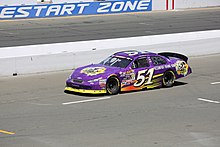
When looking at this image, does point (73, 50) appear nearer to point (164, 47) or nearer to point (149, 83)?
point (164, 47)

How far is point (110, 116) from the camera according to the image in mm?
16016

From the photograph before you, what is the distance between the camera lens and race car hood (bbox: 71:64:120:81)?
61.4 feet

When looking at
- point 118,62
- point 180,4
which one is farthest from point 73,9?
point 118,62

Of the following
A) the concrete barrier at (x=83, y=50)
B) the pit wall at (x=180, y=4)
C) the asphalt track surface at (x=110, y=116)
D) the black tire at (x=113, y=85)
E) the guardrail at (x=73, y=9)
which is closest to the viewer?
the asphalt track surface at (x=110, y=116)

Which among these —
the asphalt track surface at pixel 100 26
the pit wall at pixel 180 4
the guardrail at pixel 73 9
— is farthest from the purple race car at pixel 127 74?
the pit wall at pixel 180 4

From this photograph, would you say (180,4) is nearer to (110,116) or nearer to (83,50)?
(83,50)

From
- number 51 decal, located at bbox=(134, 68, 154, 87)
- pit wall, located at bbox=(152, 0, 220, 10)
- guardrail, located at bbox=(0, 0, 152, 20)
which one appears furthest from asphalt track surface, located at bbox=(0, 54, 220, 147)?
pit wall, located at bbox=(152, 0, 220, 10)

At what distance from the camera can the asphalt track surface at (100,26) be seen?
3500cm

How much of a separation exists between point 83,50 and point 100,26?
51.2 feet

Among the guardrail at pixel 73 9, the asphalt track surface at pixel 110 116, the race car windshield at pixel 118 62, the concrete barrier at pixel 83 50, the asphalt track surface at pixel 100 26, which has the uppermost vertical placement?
the guardrail at pixel 73 9

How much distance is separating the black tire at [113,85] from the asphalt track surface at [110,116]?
0.99ft

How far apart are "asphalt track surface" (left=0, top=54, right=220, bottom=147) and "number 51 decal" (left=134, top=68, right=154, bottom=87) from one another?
0.34m

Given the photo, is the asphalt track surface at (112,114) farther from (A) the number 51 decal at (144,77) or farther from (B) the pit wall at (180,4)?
(B) the pit wall at (180,4)

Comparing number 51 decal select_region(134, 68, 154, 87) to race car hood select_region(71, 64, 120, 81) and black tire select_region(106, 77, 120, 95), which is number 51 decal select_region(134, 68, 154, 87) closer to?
black tire select_region(106, 77, 120, 95)
